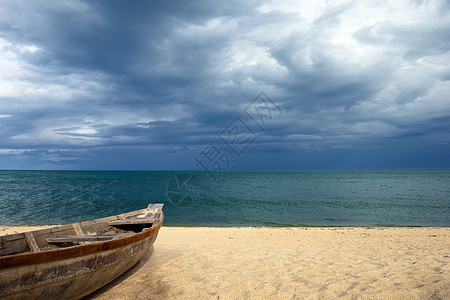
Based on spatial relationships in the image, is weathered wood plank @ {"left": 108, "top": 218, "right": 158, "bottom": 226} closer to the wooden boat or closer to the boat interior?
the boat interior

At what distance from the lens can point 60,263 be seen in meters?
3.96

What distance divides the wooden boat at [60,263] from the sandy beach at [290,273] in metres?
0.97

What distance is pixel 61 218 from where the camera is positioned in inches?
819

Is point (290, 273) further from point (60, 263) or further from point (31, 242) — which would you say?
point (31, 242)

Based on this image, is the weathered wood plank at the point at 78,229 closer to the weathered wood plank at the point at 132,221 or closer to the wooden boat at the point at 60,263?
the wooden boat at the point at 60,263

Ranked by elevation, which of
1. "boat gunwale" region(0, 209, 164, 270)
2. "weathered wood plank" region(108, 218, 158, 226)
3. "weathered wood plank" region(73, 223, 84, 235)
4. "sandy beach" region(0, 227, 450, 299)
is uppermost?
"boat gunwale" region(0, 209, 164, 270)

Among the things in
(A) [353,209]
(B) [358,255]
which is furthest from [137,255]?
(A) [353,209]

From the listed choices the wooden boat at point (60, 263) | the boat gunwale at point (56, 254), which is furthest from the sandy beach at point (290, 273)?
the boat gunwale at point (56, 254)

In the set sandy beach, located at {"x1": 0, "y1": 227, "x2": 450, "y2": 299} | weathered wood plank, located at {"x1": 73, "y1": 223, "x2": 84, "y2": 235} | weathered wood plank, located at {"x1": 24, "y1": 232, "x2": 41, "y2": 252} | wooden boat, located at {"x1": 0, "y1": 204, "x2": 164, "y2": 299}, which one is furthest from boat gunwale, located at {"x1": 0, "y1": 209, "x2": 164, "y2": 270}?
weathered wood plank, located at {"x1": 73, "y1": 223, "x2": 84, "y2": 235}

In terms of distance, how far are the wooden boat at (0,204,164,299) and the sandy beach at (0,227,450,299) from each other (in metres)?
0.97

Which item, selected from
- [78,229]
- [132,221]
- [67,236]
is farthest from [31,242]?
[132,221]

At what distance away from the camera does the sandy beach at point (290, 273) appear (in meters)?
5.44

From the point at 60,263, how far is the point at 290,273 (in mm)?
5314

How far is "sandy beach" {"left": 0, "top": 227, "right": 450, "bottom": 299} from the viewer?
544cm
